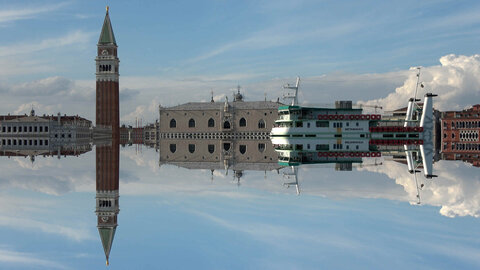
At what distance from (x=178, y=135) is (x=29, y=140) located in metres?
32.5

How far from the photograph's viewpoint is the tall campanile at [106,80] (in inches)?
4668

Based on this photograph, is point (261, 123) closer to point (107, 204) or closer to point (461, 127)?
point (461, 127)

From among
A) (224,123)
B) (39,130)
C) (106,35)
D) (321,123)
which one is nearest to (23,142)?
(39,130)

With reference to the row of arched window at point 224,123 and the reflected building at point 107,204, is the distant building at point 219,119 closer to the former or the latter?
the row of arched window at point 224,123

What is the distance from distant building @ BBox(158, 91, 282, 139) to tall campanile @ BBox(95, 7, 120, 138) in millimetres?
13802

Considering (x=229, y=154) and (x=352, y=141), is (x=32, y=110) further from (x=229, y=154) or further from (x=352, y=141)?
(x=352, y=141)

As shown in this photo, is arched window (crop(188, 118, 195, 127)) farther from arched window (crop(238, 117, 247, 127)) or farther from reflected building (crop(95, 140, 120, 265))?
reflected building (crop(95, 140, 120, 265))

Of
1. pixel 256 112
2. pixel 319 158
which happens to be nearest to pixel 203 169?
pixel 319 158

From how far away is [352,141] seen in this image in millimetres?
73125

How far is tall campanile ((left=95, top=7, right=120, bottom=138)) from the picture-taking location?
4668 inches

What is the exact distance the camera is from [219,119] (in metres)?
111

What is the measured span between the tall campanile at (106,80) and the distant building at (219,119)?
13802 mm

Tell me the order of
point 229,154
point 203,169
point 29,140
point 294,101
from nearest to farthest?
point 203,169 < point 229,154 < point 294,101 < point 29,140

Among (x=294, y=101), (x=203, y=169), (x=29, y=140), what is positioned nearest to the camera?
(x=203, y=169)
